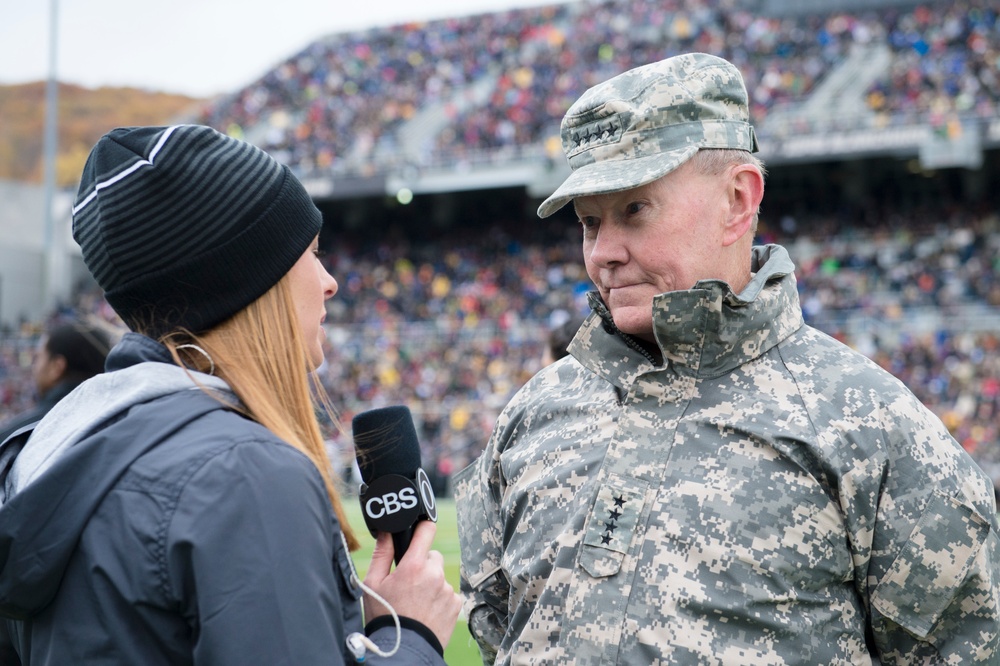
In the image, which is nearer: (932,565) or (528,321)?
(932,565)

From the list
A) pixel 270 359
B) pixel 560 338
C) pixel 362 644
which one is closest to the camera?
pixel 362 644

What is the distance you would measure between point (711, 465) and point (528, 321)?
21163 mm

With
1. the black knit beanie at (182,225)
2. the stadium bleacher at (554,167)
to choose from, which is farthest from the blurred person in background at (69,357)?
the stadium bleacher at (554,167)

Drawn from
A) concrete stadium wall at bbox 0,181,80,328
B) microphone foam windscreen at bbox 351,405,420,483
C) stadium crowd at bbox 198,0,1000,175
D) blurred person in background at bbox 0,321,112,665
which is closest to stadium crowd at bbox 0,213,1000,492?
concrete stadium wall at bbox 0,181,80,328

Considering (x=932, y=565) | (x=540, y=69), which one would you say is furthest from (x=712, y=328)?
(x=540, y=69)

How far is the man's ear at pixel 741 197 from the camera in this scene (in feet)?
7.38

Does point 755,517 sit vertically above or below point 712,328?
below

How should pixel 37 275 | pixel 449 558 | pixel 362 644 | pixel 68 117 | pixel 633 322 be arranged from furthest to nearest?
pixel 68 117, pixel 37 275, pixel 449 558, pixel 633 322, pixel 362 644

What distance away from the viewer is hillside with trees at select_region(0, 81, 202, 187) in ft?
173

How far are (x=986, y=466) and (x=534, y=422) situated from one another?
15438 millimetres

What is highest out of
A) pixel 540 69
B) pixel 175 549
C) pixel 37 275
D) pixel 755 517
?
pixel 175 549

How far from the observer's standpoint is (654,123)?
2170 mm

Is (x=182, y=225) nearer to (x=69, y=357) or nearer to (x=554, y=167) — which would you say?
(x=69, y=357)

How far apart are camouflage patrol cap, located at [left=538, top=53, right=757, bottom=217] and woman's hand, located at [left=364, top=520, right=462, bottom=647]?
792mm
